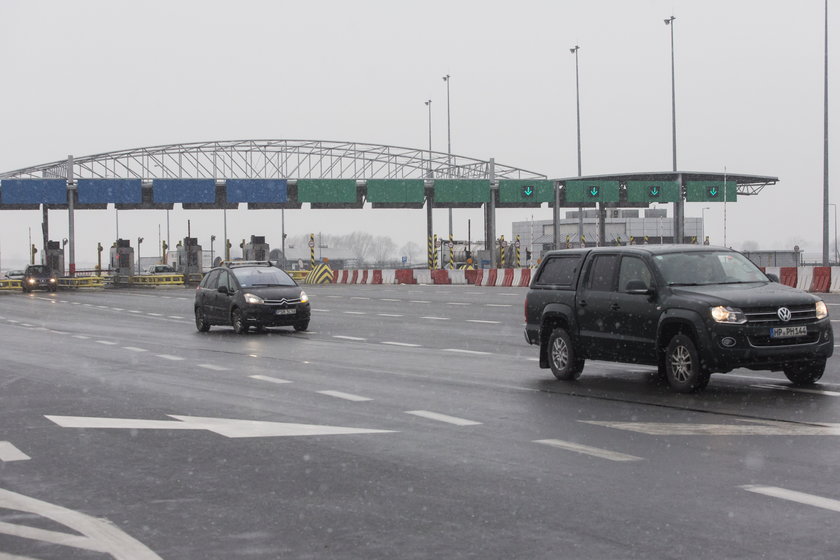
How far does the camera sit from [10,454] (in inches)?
337

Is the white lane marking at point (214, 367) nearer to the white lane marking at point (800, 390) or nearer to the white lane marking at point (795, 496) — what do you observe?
the white lane marking at point (800, 390)

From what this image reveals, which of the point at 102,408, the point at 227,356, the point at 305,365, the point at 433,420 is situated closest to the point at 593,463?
the point at 433,420

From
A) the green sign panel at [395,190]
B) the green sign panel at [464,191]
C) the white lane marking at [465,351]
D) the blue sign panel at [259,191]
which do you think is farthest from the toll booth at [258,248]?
the white lane marking at [465,351]

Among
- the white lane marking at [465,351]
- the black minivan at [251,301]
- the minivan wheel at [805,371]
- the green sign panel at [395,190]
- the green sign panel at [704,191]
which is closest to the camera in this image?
the minivan wheel at [805,371]

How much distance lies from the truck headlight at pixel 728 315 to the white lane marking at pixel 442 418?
116 inches

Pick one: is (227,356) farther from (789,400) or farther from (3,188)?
(3,188)

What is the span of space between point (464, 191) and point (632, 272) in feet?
208

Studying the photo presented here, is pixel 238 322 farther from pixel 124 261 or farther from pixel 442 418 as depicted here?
pixel 124 261

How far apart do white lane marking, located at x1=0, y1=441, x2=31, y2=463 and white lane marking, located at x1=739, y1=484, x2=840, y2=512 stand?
5048mm

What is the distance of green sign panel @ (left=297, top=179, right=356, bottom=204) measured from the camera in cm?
7494

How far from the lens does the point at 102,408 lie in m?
11.3

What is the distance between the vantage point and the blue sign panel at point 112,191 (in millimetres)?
72938

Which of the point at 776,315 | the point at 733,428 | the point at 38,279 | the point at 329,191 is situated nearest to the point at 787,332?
the point at 776,315

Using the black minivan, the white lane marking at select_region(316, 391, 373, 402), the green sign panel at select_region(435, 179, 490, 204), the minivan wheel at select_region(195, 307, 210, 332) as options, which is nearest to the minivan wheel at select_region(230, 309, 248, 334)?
the black minivan
